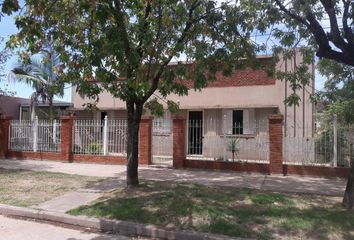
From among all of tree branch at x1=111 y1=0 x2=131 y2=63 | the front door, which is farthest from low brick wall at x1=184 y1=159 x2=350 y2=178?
tree branch at x1=111 y1=0 x2=131 y2=63

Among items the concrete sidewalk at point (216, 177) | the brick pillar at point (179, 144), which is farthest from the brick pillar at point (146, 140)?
the brick pillar at point (179, 144)

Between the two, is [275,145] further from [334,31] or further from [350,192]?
[334,31]

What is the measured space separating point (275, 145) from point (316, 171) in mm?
1476

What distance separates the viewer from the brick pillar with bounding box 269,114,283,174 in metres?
13.8

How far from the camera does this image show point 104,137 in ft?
54.5

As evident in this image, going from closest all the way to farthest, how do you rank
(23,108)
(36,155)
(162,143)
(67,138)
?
(67,138), (162,143), (36,155), (23,108)

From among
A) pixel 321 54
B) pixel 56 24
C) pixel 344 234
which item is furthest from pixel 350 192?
pixel 56 24

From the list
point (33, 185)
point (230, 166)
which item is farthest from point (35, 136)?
point (230, 166)

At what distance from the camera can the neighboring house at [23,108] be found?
27891mm

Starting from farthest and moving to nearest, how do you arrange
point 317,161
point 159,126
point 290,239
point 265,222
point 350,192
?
point 159,126 < point 317,161 < point 350,192 < point 265,222 < point 290,239

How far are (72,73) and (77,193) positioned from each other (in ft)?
10.3

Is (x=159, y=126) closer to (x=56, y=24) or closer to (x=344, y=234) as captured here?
(x=56, y=24)

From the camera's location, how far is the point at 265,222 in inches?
309

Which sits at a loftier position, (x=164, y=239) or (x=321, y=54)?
(x=321, y=54)
